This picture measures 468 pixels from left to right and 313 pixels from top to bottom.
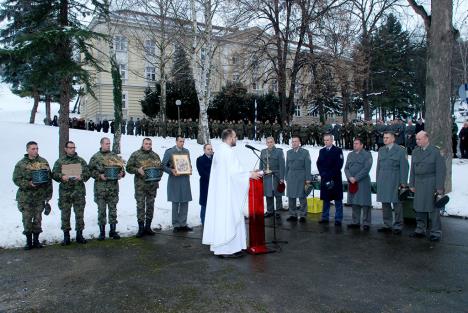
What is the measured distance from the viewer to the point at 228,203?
7.22m

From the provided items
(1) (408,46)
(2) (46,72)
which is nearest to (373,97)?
(1) (408,46)

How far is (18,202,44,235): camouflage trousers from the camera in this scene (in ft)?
25.9

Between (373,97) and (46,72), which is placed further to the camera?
(373,97)

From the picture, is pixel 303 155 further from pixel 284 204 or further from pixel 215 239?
pixel 215 239

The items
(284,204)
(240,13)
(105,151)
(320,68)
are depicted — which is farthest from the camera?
(320,68)

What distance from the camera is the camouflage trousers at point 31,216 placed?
311 inches

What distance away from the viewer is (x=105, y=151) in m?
8.67

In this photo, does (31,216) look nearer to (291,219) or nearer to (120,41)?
(291,219)

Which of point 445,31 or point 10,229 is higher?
point 445,31

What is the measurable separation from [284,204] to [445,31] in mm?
6234

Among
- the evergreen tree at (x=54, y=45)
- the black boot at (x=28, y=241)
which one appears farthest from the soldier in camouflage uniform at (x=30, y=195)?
the evergreen tree at (x=54, y=45)

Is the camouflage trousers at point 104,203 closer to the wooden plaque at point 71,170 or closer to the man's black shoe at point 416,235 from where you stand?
the wooden plaque at point 71,170

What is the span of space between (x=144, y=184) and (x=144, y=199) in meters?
0.32

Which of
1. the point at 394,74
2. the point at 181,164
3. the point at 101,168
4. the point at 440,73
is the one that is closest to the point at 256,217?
the point at 181,164
